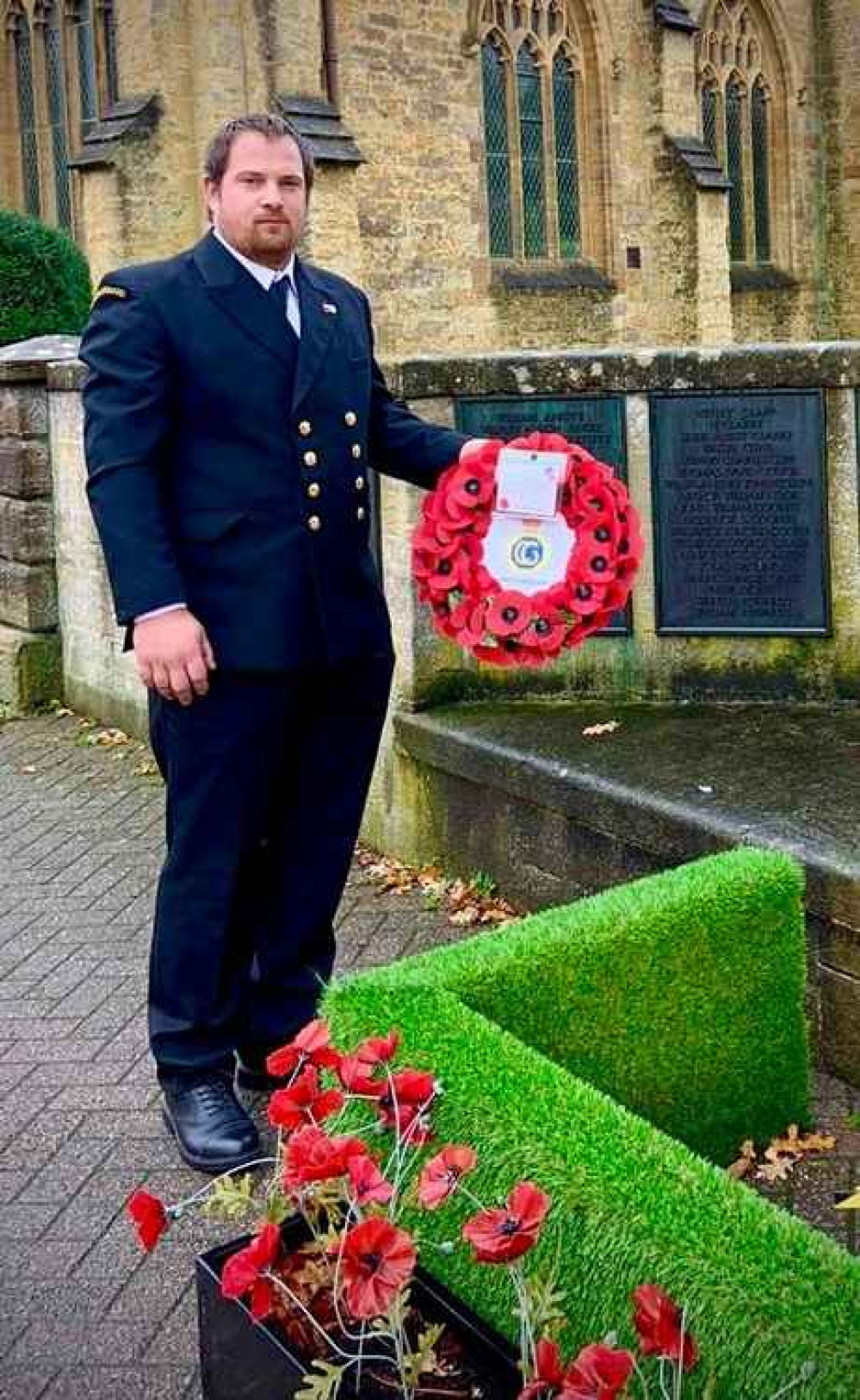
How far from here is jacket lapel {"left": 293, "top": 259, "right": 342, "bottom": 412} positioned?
381 centimetres

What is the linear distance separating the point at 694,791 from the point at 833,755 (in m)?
0.61

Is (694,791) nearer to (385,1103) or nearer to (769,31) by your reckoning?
(385,1103)

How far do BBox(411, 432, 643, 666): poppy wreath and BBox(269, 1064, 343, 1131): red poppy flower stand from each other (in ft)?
4.91

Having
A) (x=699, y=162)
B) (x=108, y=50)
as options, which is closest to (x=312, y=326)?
(x=108, y=50)

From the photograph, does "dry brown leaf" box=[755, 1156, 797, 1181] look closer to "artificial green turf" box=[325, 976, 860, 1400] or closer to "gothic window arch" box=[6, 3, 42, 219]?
"artificial green turf" box=[325, 976, 860, 1400]

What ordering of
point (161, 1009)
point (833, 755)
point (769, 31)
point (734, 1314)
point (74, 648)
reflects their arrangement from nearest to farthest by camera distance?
point (734, 1314), point (161, 1009), point (833, 755), point (74, 648), point (769, 31)

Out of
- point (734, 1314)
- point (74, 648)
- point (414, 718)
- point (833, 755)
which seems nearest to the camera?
point (734, 1314)

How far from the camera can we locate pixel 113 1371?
3180mm

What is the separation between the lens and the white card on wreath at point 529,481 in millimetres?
3787

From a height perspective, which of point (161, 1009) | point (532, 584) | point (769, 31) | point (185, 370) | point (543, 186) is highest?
point (769, 31)

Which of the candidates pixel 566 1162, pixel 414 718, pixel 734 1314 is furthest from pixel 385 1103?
pixel 414 718

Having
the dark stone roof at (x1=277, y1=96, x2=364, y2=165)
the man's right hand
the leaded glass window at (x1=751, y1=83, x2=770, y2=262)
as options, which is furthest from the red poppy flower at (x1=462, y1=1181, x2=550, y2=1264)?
the leaded glass window at (x1=751, y1=83, x2=770, y2=262)

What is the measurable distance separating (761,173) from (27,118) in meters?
11.8

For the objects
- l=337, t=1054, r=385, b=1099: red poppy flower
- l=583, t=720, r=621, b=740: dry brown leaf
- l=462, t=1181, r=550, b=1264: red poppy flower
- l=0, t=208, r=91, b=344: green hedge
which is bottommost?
l=462, t=1181, r=550, b=1264: red poppy flower
